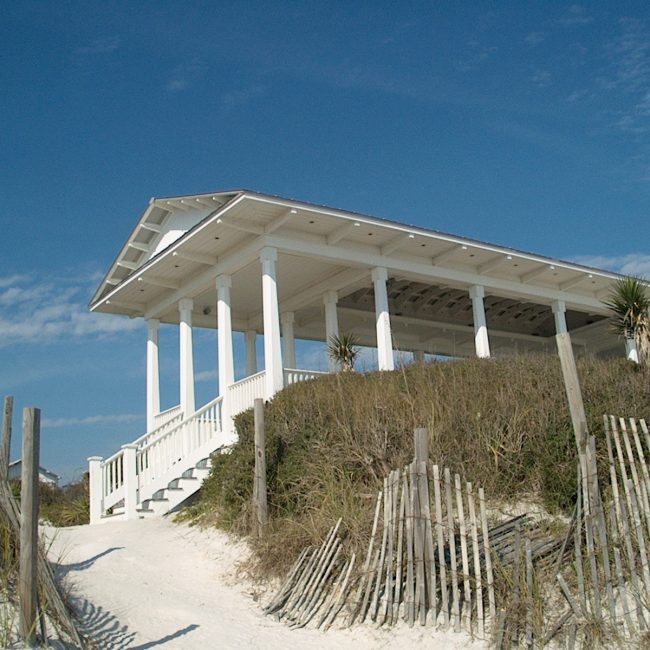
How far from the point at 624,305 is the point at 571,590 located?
29.2 feet

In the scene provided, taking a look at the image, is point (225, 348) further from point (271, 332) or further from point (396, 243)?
→ point (396, 243)

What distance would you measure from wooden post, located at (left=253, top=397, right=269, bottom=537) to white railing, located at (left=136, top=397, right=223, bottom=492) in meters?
4.42

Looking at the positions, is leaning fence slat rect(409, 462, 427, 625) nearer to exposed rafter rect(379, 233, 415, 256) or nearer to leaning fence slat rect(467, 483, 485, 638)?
leaning fence slat rect(467, 483, 485, 638)

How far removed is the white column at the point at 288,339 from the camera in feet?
69.1

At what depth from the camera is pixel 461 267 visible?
64.4 feet

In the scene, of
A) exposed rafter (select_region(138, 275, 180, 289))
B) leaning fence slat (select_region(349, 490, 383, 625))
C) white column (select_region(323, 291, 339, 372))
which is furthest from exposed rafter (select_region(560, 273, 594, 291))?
leaning fence slat (select_region(349, 490, 383, 625))

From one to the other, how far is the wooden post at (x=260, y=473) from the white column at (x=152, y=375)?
8956 millimetres

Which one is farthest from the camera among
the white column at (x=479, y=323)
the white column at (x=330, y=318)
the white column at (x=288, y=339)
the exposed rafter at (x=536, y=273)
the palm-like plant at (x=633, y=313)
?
the white column at (x=288, y=339)

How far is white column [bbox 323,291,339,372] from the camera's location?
17.8 m

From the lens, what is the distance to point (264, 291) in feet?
52.0

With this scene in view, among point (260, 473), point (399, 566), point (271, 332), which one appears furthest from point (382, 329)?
point (399, 566)

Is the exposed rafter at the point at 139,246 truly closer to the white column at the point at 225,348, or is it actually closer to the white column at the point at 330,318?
the white column at the point at 225,348

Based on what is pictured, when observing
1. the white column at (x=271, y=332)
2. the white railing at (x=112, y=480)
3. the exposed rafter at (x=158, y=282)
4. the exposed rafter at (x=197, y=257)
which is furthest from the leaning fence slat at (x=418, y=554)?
the exposed rafter at (x=158, y=282)

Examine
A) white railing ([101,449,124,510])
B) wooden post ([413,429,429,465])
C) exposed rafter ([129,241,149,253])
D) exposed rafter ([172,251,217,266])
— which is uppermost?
exposed rafter ([129,241,149,253])
